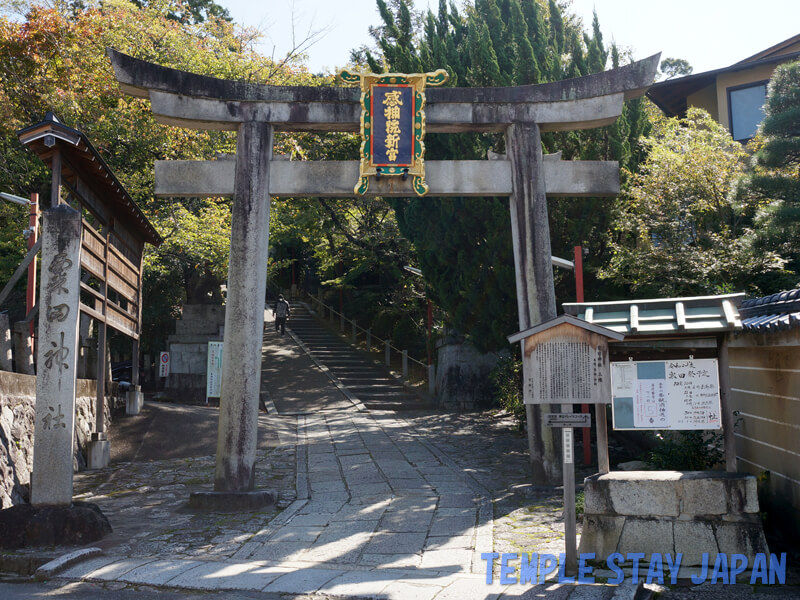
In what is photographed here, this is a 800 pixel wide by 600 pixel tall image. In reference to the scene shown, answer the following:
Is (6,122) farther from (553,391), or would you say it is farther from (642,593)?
(642,593)

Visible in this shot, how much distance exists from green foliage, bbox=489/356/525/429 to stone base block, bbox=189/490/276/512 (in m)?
6.65

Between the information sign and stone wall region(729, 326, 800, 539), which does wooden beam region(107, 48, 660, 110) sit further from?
the information sign

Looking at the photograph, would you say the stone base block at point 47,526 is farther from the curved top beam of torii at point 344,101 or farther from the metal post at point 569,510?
the curved top beam of torii at point 344,101

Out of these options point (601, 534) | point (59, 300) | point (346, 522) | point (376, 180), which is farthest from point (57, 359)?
point (601, 534)

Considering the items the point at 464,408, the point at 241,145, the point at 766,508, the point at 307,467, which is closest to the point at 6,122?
the point at 241,145


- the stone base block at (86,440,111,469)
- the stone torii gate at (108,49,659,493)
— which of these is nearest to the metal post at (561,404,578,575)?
the stone torii gate at (108,49,659,493)

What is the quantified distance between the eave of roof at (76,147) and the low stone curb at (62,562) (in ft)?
15.9

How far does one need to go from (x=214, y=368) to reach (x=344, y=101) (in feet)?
33.8

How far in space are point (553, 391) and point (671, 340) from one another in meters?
1.36

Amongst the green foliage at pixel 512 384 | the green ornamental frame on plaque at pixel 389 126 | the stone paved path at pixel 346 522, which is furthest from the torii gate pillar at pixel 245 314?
the green foliage at pixel 512 384

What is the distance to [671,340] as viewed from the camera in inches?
274

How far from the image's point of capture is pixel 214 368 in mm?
18047

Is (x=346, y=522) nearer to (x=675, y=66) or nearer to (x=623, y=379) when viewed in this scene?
(x=623, y=379)

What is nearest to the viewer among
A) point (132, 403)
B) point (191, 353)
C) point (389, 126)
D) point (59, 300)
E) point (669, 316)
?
point (669, 316)
